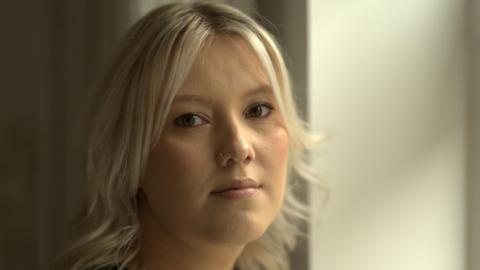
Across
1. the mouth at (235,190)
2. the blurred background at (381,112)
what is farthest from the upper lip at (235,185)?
the blurred background at (381,112)

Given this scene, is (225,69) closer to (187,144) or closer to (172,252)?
(187,144)

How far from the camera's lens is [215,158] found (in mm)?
Answer: 971

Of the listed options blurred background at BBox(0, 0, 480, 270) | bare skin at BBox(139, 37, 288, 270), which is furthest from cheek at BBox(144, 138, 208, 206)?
blurred background at BBox(0, 0, 480, 270)

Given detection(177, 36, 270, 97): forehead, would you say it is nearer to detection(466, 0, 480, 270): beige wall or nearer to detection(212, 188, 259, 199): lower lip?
detection(212, 188, 259, 199): lower lip

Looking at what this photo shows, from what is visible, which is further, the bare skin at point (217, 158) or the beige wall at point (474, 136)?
the beige wall at point (474, 136)

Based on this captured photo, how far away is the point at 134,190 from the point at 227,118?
169mm

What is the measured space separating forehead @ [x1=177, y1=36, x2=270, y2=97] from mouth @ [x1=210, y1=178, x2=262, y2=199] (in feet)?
0.40

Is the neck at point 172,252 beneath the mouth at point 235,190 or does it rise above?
beneath

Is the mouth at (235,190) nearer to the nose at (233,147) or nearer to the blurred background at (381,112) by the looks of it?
the nose at (233,147)

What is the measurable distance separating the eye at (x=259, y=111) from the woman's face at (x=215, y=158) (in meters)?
0.01

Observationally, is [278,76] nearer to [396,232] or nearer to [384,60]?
[384,60]

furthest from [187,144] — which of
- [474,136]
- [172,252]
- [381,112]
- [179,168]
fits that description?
[474,136]

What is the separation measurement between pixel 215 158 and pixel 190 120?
6cm

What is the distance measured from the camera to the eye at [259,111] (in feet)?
3.36
